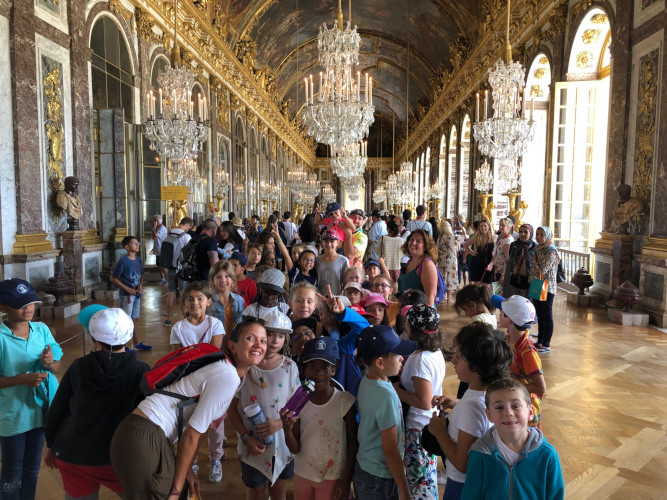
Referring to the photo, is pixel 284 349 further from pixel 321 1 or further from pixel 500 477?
pixel 321 1

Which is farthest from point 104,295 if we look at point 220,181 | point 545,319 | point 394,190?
point 394,190

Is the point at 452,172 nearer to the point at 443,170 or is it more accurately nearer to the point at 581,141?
the point at 443,170

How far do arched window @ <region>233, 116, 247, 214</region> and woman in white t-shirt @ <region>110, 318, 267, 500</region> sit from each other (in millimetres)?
18750

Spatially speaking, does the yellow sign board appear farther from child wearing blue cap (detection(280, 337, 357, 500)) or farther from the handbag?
child wearing blue cap (detection(280, 337, 357, 500))

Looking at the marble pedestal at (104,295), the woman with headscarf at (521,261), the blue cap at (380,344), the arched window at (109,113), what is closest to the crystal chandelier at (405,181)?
the arched window at (109,113)

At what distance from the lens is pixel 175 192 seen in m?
10.6

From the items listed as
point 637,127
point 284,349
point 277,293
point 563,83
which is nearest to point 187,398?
point 284,349

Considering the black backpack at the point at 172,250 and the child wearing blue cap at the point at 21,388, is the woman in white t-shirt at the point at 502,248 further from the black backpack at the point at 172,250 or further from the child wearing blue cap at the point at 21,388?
the child wearing blue cap at the point at 21,388

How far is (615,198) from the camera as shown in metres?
9.12

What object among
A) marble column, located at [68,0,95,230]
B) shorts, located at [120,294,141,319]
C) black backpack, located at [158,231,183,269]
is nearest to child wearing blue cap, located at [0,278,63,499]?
shorts, located at [120,294,141,319]

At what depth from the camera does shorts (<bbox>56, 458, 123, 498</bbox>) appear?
2158mm

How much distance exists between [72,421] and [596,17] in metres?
12.3

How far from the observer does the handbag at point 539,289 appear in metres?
6.23

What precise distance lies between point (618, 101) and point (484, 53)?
8485mm
